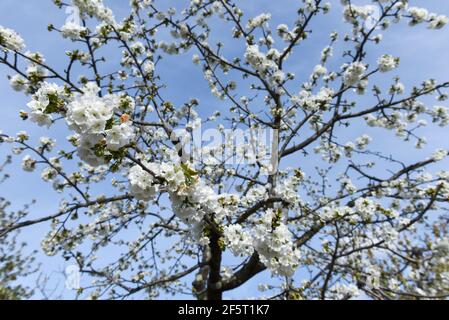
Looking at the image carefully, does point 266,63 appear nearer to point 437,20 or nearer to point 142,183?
point 437,20

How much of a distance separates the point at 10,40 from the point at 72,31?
820 millimetres

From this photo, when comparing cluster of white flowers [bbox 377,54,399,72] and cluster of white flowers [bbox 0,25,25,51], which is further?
cluster of white flowers [bbox 377,54,399,72]

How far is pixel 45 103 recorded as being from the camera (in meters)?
2.56

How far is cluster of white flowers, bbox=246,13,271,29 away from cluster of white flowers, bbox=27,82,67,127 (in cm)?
494

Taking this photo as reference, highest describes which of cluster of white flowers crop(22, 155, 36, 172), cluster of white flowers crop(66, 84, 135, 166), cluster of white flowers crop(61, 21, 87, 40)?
cluster of white flowers crop(61, 21, 87, 40)

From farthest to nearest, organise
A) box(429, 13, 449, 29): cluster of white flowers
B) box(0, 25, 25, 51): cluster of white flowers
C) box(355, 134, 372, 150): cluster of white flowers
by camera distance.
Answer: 1. box(355, 134, 372, 150): cluster of white flowers
2. box(429, 13, 449, 29): cluster of white flowers
3. box(0, 25, 25, 51): cluster of white flowers

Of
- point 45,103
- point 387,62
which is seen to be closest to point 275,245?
point 45,103

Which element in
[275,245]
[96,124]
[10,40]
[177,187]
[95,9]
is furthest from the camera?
[95,9]

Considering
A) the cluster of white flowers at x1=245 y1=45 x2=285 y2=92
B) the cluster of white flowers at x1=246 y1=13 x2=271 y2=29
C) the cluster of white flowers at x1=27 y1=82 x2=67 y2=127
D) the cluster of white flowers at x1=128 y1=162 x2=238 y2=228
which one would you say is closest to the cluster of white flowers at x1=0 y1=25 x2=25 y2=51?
the cluster of white flowers at x1=27 y1=82 x2=67 y2=127

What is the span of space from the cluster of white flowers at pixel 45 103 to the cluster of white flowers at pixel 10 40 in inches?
67.8

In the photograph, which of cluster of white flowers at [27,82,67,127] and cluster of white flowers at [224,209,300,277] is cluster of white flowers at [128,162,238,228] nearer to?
cluster of white flowers at [224,209,300,277]

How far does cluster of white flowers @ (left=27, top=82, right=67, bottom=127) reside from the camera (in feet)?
8.36
